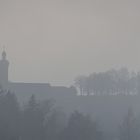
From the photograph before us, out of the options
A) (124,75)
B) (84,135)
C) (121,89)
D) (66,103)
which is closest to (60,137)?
(84,135)

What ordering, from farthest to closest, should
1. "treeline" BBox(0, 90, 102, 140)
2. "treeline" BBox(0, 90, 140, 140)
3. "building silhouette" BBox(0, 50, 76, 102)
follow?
"building silhouette" BBox(0, 50, 76, 102), "treeline" BBox(0, 90, 102, 140), "treeline" BBox(0, 90, 140, 140)

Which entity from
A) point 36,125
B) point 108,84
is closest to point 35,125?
point 36,125

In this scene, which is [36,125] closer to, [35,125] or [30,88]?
[35,125]

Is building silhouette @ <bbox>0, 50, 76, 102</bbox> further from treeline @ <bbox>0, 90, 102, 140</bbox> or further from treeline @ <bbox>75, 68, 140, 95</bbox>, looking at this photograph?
treeline @ <bbox>0, 90, 102, 140</bbox>

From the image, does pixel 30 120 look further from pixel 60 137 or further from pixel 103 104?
pixel 103 104

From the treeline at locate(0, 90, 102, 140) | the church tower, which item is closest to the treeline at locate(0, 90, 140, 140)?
Answer: the treeline at locate(0, 90, 102, 140)

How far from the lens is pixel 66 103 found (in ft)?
483

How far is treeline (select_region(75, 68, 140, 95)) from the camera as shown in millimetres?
160625

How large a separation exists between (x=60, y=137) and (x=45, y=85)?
94983 millimetres

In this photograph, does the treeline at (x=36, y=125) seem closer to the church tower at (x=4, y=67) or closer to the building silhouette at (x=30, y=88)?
the building silhouette at (x=30, y=88)

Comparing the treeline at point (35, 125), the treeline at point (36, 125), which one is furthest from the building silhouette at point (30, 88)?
the treeline at point (36, 125)

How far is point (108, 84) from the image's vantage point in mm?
161875

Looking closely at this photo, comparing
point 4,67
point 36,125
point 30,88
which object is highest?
point 4,67

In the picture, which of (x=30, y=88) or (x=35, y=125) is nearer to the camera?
(x=35, y=125)
